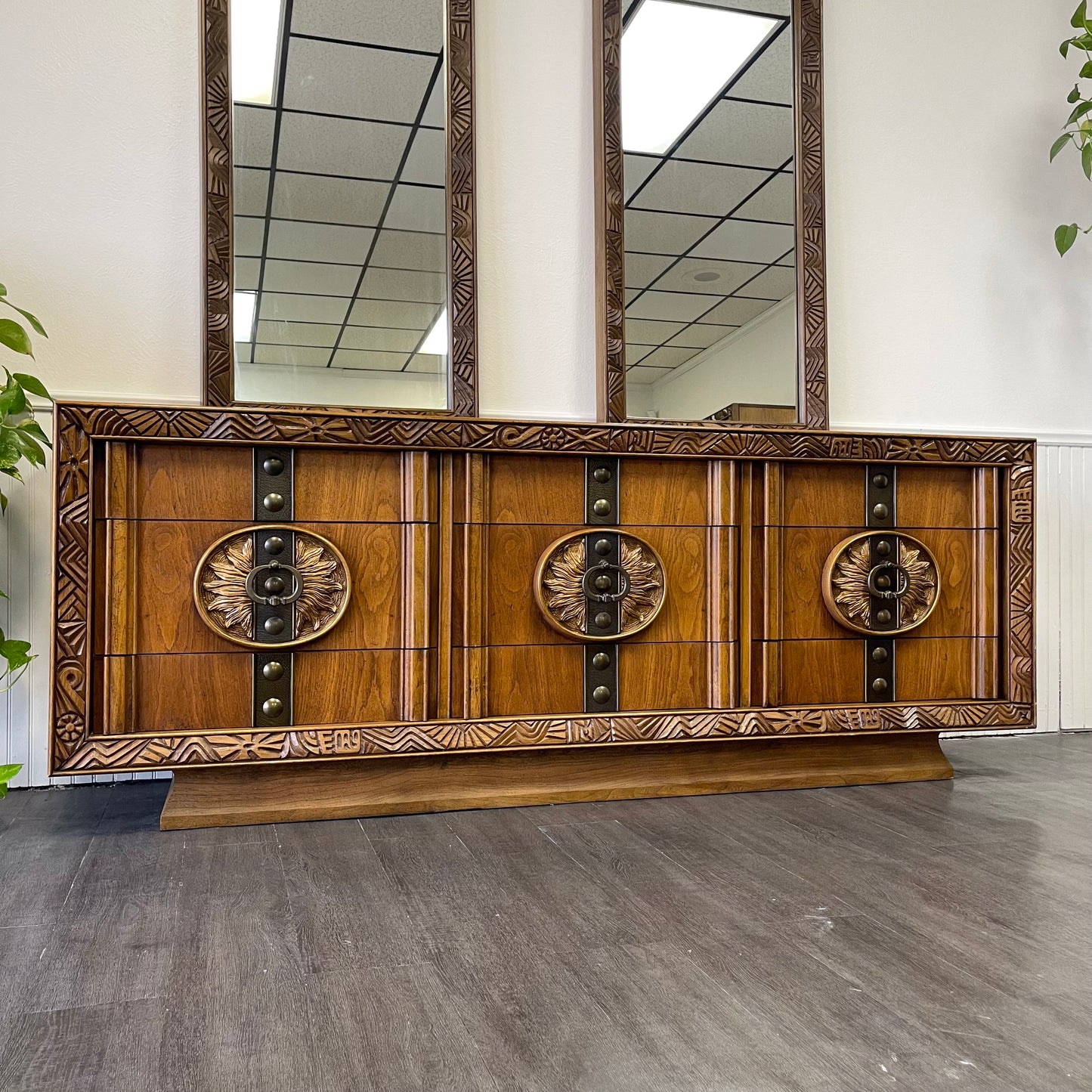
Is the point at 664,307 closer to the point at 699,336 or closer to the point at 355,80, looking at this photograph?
the point at 699,336

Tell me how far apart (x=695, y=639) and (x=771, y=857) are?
63 centimetres

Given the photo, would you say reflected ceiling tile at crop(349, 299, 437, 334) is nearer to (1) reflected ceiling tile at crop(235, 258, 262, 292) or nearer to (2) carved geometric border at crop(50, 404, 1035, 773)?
(1) reflected ceiling tile at crop(235, 258, 262, 292)

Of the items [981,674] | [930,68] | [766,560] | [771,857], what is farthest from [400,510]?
[930,68]

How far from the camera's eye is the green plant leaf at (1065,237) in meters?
3.00

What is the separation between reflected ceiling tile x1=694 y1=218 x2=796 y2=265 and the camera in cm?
273

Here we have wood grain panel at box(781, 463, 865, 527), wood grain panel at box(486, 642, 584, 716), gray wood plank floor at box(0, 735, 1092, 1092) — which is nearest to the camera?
gray wood plank floor at box(0, 735, 1092, 1092)

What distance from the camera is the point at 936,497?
96.8 inches

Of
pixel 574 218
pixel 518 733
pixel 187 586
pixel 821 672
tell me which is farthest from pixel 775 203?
pixel 187 586

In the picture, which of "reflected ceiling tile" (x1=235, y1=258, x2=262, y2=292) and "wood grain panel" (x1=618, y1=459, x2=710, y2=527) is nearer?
"wood grain panel" (x1=618, y1=459, x2=710, y2=527)

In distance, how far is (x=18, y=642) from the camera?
2.04m

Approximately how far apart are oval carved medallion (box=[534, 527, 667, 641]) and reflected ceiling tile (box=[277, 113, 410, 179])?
1168 millimetres

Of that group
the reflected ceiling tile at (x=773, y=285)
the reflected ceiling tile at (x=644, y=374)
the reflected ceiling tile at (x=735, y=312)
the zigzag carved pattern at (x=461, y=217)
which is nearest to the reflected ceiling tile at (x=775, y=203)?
the reflected ceiling tile at (x=773, y=285)

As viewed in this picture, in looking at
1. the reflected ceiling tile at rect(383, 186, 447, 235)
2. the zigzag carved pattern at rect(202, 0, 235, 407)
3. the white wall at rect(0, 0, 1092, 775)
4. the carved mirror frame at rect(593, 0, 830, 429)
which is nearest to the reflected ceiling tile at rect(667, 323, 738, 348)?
the carved mirror frame at rect(593, 0, 830, 429)

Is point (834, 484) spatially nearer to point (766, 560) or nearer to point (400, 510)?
point (766, 560)
